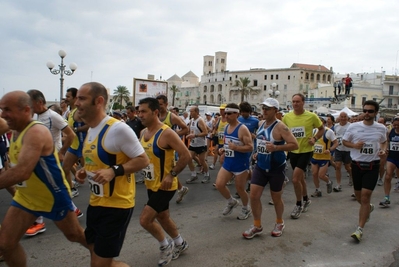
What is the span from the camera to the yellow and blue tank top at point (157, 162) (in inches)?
145

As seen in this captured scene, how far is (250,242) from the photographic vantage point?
15.1 feet

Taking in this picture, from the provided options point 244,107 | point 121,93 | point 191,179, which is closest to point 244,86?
point 121,93

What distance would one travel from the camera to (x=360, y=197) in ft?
16.4

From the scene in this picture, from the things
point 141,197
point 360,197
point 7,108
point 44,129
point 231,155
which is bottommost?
point 141,197

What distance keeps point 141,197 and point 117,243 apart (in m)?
4.25

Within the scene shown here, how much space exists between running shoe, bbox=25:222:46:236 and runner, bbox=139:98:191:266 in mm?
2045

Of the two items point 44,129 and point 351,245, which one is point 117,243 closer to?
point 44,129

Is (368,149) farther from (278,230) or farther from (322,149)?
(322,149)

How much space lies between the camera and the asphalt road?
399 centimetres

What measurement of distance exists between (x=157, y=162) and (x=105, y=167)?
40.4 inches

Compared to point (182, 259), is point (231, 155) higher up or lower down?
higher up

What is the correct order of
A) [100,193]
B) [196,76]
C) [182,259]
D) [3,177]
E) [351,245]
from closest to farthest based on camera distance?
[3,177] < [100,193] < [182,259] < [351,245] < [196,76]

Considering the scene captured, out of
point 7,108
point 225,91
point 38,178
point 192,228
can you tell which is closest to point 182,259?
point 192,228

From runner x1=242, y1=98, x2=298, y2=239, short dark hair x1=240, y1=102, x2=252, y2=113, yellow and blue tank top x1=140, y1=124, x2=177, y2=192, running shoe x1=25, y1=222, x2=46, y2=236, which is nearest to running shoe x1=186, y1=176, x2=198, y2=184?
short dark hair x1=240, y1=102, x2=252, y2=113
